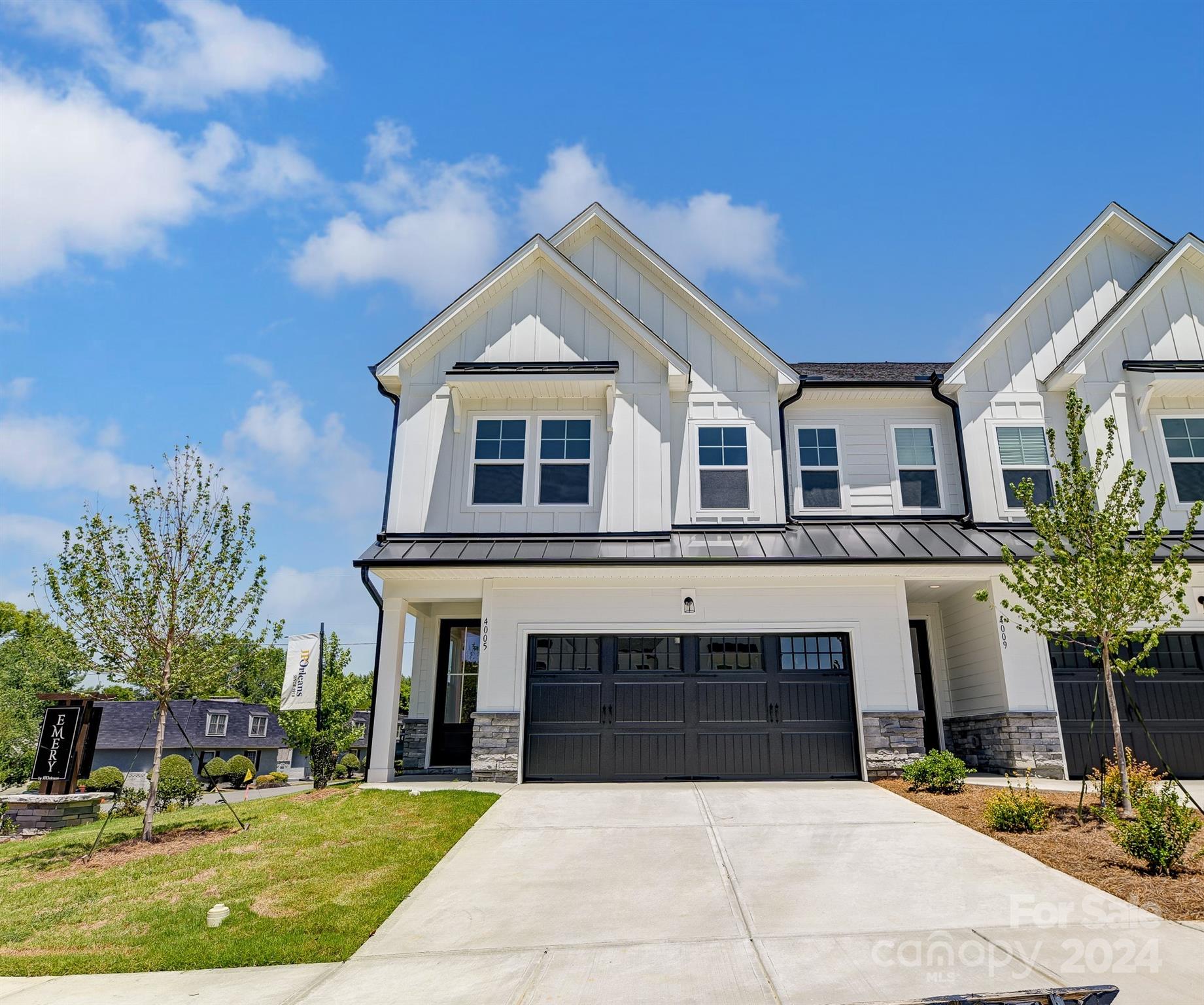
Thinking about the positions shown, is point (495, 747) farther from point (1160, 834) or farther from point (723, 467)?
point (1160, 834)

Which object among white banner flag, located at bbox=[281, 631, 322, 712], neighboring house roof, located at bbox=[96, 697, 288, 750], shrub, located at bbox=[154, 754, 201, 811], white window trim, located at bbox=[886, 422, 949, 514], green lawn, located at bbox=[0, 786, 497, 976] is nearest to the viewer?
green lawn, located at bbox=[0, 786, 497, 976]

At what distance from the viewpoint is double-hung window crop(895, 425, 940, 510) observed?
14.5 metres

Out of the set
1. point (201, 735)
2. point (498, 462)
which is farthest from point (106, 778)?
point (498, 462)

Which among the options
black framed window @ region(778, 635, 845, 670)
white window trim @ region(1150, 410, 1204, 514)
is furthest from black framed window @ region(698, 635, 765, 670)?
white window trim @ region(1150, 410, 1204, 514)

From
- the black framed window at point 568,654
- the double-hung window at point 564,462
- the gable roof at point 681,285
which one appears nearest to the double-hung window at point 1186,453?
the gable roof at point 681,285

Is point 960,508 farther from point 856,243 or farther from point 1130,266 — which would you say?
point 1130,266

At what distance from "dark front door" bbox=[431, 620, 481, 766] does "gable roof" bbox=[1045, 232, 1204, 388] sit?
12.2 metres

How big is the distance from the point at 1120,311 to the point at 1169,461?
2.95 metres

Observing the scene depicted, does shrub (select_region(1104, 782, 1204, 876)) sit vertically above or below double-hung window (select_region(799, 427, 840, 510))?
below

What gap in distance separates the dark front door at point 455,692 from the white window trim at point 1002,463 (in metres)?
10.2

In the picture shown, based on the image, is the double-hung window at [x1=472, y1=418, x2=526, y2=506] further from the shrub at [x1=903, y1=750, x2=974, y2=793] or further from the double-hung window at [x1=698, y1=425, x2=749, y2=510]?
the shrub at [x1=903, y1=750, x2=974, y2=793]

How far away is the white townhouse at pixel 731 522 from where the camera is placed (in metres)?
12.4

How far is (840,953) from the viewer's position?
5.11m

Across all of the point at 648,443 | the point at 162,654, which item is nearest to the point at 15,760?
the point at 162,654
